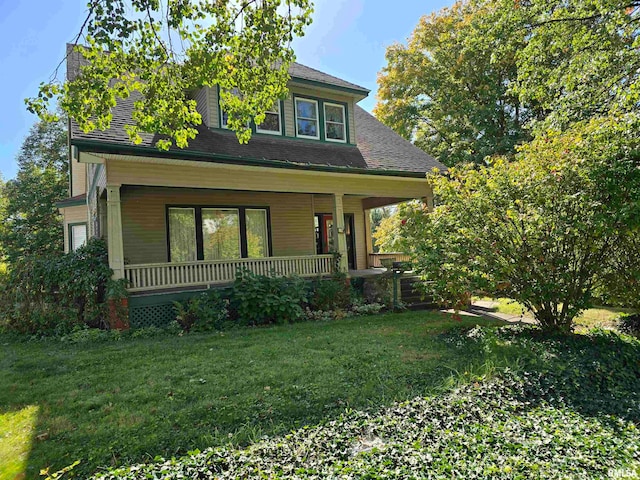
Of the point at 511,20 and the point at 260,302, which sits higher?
the point at 511,20

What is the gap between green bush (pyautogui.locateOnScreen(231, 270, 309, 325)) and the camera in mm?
8578

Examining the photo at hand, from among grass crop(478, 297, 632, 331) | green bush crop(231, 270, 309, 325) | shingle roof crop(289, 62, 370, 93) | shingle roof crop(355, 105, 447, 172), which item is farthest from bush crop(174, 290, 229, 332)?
shingle roof crop(289, 62, 370, 93)

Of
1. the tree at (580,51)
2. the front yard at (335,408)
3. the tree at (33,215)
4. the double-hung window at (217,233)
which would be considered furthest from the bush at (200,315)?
the tree at (33,215)

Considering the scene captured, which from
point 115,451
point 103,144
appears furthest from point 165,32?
point 115,451

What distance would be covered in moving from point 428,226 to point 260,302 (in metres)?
4.08

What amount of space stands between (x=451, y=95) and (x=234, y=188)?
591 inches

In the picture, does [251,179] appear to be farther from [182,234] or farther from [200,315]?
[200,315]

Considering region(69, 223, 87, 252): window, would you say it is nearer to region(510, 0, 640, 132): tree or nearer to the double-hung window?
the double-hung window

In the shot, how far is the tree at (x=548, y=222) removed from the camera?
5.30 m

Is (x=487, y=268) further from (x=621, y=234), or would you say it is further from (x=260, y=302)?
(x=260, y=302)

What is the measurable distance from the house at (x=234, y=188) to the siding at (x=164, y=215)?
0.03 meters

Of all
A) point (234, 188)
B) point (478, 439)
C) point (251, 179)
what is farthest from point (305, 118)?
point (478, 439)

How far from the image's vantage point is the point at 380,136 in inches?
579

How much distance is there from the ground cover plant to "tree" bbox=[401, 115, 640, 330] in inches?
61.1
